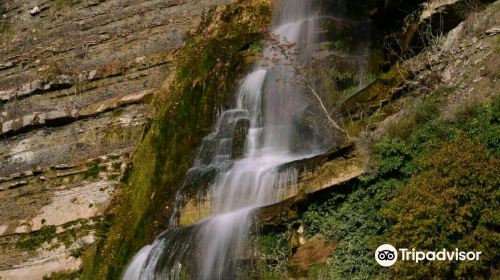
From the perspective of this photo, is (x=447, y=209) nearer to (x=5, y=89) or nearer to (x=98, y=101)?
A: (x=98, y=101)

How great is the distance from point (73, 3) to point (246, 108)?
1175 centimetres

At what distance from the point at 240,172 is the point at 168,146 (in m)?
4.06

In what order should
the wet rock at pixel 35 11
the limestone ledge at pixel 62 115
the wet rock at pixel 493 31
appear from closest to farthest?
the wet rock at pixel 493 31
the limestone ledge at pixel 62 115
the wet rock at pixel 35 11

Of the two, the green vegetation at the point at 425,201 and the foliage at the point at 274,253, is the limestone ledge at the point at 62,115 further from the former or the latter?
the green vegetation at the point at 425,201

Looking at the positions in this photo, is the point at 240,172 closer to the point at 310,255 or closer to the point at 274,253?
→ the point at 274,253

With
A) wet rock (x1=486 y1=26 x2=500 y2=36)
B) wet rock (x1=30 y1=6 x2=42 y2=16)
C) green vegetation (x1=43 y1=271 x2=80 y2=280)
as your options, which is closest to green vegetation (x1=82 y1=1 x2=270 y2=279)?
green vegetation (x1=43 y1=271 x2=80 y2=280)

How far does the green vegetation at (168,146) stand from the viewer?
49.5 feet

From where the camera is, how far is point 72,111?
21656 mm

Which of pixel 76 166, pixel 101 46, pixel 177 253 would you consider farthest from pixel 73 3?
pixel 177 253

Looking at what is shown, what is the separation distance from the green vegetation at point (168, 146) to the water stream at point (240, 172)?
1.93ft

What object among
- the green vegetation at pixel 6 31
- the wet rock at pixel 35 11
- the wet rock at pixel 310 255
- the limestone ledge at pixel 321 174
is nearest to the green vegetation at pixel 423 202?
the wet rock at pixel 310 255

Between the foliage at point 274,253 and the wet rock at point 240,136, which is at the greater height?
the wet rock at point 240,136

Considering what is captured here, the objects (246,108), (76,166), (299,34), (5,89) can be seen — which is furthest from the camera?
(5,89)

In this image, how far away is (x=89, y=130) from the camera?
20984 mm
